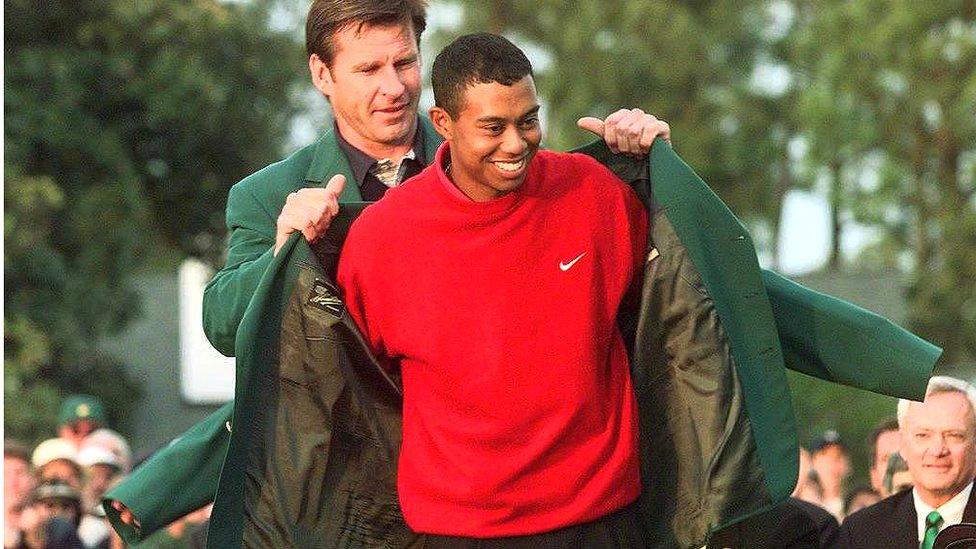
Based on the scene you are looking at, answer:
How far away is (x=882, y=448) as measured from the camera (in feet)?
32.3

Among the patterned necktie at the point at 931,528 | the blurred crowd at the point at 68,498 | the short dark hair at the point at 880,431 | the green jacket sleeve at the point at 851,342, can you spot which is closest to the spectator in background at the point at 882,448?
the short dark hair at the point at 880,431

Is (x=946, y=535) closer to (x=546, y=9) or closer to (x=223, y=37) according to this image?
(x=223, y=37)

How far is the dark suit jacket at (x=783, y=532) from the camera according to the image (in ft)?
23.1

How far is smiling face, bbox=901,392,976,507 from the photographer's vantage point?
7.41 m

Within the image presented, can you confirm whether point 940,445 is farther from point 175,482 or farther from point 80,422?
point 80,422

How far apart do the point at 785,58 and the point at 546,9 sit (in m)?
4.65

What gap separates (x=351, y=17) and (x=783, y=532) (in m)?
2.42

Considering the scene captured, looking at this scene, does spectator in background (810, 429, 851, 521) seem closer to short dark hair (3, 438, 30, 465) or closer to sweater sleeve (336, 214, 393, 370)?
short dark hair (3, 438, 30, 465)

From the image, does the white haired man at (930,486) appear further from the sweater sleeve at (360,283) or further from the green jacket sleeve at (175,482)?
the sweater sleeve at (360,283)

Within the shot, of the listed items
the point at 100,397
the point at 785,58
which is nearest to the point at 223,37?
A: the point at 100,397

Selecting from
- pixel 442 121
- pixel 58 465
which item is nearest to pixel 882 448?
pixel 442 121

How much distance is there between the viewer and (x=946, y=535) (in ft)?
21.9

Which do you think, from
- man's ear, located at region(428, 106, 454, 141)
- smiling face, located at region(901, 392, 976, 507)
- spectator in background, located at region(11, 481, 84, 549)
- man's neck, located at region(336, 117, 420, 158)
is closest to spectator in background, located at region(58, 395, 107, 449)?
spectator in background, located at region(11, 481, 84, 549)

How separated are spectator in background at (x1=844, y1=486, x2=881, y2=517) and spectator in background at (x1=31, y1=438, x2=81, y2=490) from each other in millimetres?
4601
